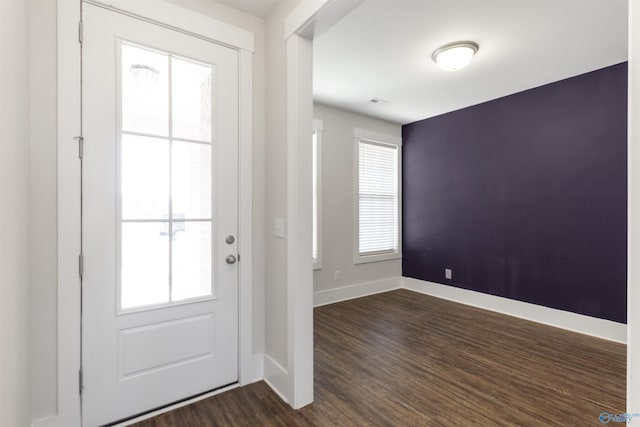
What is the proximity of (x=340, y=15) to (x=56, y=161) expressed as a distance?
1.70m

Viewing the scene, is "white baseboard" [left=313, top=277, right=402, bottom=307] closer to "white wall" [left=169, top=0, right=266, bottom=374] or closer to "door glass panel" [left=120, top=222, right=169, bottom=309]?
"white wall" [left=169, top=0, right=266, bottom=374]

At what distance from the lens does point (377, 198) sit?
4648 mm

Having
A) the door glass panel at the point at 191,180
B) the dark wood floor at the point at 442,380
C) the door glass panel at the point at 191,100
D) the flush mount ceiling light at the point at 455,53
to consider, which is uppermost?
the flush mount ceiling light at the point at 455,53

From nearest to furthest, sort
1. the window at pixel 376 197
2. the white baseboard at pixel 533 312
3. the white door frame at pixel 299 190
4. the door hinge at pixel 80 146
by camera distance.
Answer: the door hinge at pixel 80 146, the white door frame at pixel 299 190, the white baseboard at pixel 533 312, the window at pixel 376 197

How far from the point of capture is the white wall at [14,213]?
3.46 feet

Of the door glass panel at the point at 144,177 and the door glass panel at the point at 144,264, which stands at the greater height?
the door glass panel at the point at 144,177

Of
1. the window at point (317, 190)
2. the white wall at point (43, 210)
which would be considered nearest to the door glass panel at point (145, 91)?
the white wall at point (43, 210)

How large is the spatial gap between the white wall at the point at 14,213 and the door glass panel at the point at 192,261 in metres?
0.67

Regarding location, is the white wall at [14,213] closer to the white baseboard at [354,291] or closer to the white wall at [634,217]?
the white wall at [634,217]

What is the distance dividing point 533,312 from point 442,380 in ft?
6.48

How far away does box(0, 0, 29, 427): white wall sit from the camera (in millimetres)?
1056

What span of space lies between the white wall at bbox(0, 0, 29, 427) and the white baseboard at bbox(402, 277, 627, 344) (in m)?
4.26

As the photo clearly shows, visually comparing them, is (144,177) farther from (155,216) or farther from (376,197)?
(376,197)

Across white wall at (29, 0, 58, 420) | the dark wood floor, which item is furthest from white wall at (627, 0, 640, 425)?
white wall at (29, 0, 58, 420)
